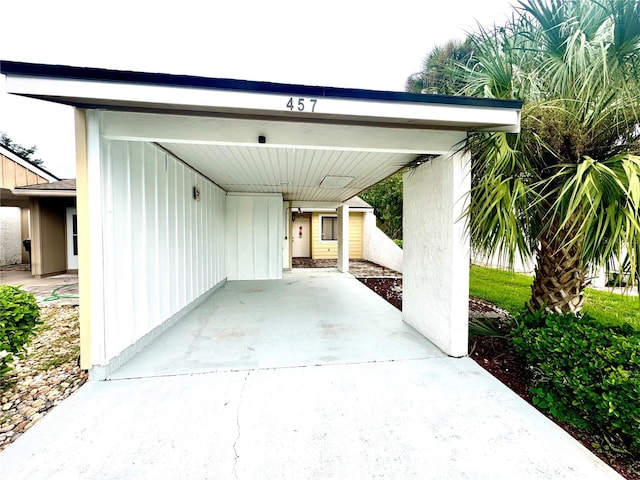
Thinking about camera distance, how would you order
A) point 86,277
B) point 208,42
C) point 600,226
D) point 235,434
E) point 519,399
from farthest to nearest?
point 208,42 → point 86,277 → point 519,399 → point 600,226 → point 235,434

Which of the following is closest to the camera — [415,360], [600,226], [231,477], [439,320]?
[231,477]

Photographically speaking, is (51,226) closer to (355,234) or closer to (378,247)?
(355,234)

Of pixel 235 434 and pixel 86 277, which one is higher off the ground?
pixel 86 277

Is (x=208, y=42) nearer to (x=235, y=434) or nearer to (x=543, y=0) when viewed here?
(x=543, y=0)

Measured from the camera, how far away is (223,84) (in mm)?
2465

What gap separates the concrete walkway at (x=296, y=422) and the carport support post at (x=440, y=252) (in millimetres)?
423

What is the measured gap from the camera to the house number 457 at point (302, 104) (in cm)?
255

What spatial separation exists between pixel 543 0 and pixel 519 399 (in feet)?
13.5

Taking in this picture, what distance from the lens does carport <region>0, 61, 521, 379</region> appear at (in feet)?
8.15

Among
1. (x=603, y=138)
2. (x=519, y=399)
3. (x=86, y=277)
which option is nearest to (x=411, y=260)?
(x=519, y=399)

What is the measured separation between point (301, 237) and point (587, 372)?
44.8ft

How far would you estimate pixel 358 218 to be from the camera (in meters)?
14.6

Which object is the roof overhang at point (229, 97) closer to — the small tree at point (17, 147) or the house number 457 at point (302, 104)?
the house number 457 at point (302, 104)

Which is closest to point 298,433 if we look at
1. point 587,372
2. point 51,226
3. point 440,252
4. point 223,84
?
point 587,372
